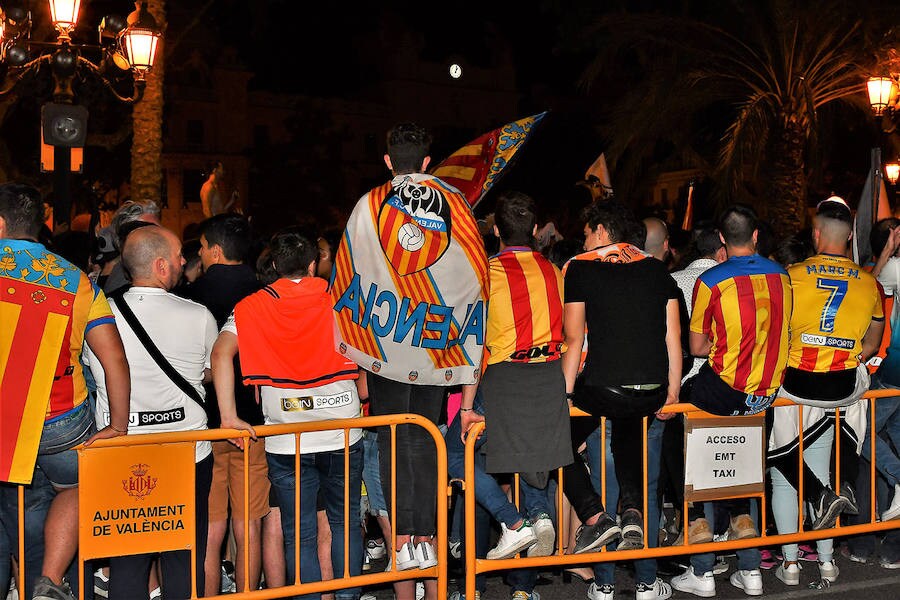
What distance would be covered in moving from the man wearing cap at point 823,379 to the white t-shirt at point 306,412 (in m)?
2.74

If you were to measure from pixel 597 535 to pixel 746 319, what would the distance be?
4.88 ft

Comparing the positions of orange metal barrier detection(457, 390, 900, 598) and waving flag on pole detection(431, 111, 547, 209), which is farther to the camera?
waving flag on pole detection(431, 111, 547, 209)

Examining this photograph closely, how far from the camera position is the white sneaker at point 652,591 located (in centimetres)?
633

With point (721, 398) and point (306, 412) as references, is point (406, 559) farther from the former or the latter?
point (721, 398)

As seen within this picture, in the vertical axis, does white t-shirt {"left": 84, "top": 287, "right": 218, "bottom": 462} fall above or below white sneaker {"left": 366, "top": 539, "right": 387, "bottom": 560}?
above

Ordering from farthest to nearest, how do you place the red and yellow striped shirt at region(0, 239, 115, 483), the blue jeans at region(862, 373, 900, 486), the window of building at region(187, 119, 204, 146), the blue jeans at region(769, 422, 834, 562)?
the window of building at region(187, 119, 204, 146), the blue jeans at region(862, 373, 900, 486), the blue jeans at region(769, 422, 834, 562), the red and yellow striped shirt at region(0, 239, 115, 483)

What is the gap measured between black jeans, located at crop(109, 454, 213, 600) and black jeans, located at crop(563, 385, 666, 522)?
6.72ft

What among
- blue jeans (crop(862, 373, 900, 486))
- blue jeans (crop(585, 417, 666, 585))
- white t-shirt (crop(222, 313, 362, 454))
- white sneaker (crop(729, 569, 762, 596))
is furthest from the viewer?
blue jeans (crop(862, 373, 900, 486))

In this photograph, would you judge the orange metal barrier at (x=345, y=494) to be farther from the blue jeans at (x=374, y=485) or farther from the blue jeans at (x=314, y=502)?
the blue jeans at (x=374, y=485)

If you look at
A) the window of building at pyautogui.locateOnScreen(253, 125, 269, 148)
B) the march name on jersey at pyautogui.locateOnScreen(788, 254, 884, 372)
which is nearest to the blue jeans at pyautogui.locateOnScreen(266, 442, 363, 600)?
the march name on jersey at pyautogui.locateOnScreen(788, 254, 884, 372)

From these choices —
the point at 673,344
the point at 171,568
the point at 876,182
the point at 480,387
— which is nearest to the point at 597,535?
the point at 480,387

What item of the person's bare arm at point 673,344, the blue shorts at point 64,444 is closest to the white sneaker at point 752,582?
the person's bare arm at point 673,344

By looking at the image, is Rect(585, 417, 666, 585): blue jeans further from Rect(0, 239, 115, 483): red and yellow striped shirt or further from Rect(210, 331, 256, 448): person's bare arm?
Rect(0, 239, 115, 483): red and yellow striped shirt

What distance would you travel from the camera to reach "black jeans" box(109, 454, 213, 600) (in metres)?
5.21
